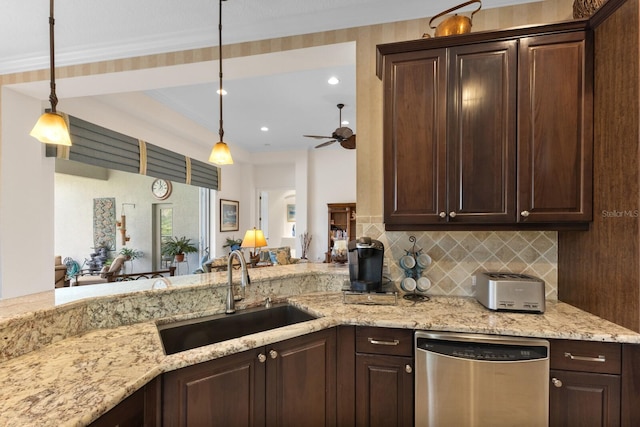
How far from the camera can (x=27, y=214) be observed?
2.91 meters

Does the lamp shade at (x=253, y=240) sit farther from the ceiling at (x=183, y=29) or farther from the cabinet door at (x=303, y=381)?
the cabinet door at (x=303, y=381)

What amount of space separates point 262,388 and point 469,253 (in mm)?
1540

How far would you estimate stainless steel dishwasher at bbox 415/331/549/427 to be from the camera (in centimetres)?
141

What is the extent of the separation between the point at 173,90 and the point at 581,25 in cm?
398

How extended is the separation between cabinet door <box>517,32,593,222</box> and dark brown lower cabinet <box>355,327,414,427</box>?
995 mm

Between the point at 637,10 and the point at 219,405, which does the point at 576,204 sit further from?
the point at 219,405

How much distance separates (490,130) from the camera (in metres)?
1.77

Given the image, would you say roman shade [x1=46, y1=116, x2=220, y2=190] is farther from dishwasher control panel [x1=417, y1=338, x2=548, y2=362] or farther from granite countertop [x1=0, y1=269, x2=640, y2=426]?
dishwasher control panel [x1=417, y1=338, x2=548, y2=362]

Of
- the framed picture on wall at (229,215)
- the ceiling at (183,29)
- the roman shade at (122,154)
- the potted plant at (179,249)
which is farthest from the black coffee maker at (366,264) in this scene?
the potted plant at (179,249)

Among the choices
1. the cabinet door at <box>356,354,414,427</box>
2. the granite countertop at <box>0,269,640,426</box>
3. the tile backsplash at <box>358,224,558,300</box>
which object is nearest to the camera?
the granite countertop at <box>0,269,640,426</box>

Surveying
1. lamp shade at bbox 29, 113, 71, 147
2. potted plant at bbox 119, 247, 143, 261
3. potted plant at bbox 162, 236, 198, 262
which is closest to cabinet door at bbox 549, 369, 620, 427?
lamp shade at bbox 29, 113, 71, 147

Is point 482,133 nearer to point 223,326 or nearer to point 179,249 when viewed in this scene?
point 223,326

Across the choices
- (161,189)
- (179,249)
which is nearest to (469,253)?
(179,249)

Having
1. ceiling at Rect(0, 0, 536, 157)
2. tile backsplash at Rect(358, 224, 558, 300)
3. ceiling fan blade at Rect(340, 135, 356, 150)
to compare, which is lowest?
tile backsplash at Rect(358, 224, 558, 300)
